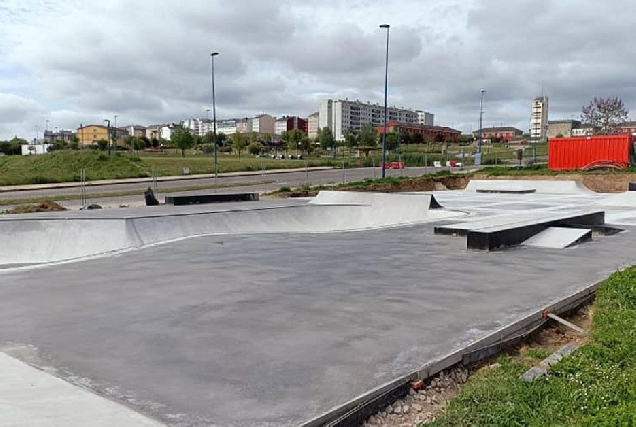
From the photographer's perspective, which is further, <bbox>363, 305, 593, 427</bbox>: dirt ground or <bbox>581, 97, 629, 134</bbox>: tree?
<bbox>581, 97, 629, 134</bbox>: tree

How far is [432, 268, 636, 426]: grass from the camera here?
3529 millimetres

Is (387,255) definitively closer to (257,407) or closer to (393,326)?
(393,326)

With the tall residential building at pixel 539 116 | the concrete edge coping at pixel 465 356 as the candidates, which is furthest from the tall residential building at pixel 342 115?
the concrete edge coping at pixel 465 356

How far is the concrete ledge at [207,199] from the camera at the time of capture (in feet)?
64.5

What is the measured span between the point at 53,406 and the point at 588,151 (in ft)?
138

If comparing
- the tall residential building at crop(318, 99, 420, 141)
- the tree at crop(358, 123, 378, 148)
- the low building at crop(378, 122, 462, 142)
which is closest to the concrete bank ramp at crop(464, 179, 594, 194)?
the tree at crop(358, 123, 378, 148)

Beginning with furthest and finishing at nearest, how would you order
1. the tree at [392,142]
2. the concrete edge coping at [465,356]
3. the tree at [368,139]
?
the tree at [392,142] < the tree at [368,139] < the concrete edge coping at [465,356]

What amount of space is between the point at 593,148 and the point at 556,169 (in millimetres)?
2848

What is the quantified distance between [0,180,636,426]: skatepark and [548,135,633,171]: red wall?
94.3ft

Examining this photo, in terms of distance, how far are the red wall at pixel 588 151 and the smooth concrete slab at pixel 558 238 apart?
29.1 meters

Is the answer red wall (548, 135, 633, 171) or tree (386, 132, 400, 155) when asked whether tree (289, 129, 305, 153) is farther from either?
red wall (548, 135, 633, 171)

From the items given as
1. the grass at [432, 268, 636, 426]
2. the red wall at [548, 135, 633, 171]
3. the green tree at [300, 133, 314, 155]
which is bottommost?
the grass at [432, 268, 636, 426]

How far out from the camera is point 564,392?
3896 millimetres

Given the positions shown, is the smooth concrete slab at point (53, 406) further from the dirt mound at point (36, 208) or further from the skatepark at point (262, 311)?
the dirt mound at point (36, 208)
